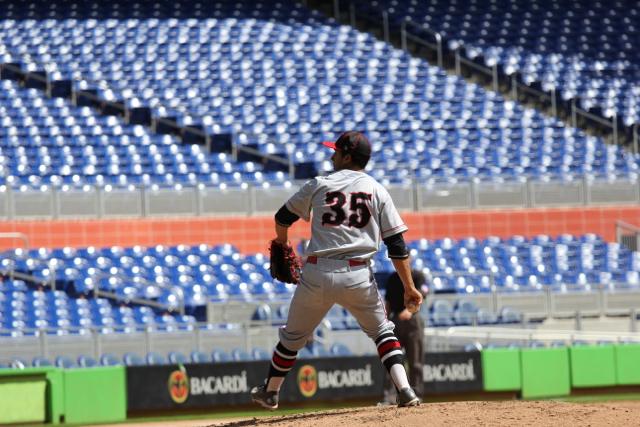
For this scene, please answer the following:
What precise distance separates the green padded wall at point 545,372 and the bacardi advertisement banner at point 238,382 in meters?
2.12

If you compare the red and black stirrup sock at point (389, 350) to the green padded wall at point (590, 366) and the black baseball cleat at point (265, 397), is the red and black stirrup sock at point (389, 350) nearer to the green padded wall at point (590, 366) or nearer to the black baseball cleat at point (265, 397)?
the black baseball cleat at point (265, 397)

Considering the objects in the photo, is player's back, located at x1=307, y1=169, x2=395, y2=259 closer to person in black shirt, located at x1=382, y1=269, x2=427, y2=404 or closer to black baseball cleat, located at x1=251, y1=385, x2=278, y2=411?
black baseball cleat, located at x1=251, y1=385, x2=278, y2=411

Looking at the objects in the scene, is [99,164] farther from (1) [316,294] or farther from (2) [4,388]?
(1) [316,294]

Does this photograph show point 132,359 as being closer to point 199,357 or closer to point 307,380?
point 199,357

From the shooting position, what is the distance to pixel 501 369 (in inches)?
679

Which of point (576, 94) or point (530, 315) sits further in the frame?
point (576, 94)

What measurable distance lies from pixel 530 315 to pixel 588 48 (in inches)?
458

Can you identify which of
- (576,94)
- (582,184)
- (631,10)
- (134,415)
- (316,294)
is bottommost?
(134,415)

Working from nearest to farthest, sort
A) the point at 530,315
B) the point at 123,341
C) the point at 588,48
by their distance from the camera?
the point at 123,341 < the point at 530,315 < the point at 588,48

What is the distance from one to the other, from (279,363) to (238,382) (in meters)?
7.35

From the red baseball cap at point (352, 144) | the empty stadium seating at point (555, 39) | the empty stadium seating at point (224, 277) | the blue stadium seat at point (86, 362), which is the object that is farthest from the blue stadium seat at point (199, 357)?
the empty stadium seating at point (555, 39)

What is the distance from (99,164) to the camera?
23875 mm

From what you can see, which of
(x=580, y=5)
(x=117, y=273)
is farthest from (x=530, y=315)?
(x=580, y=5)

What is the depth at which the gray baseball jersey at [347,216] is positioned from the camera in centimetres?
847
